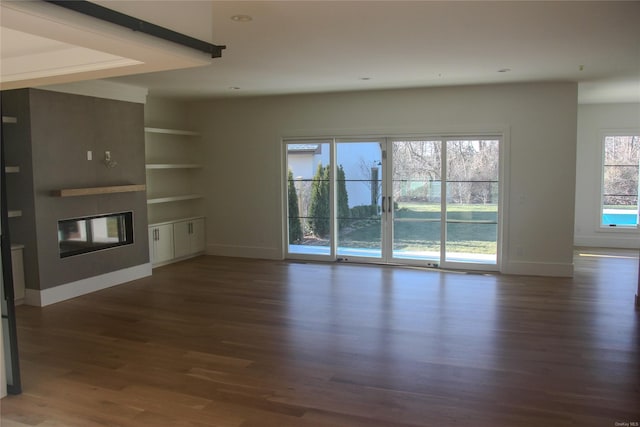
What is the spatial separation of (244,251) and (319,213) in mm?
1504

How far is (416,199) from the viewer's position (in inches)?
301

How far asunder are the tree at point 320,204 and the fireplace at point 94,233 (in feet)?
9.52

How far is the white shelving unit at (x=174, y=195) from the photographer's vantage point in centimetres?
772

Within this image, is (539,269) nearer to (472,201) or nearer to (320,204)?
(472,201)

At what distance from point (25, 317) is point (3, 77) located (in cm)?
320

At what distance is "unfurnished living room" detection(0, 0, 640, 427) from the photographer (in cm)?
318

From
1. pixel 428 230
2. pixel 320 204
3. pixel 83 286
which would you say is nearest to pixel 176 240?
pixel 83 286

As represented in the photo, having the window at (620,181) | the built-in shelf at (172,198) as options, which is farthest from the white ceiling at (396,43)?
the window at (620,181)

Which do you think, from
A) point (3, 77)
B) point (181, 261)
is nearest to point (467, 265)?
point (181, 261)

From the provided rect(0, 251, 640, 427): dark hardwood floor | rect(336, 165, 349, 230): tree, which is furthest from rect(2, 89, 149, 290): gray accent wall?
rect(336, 165, 349, 230): tree

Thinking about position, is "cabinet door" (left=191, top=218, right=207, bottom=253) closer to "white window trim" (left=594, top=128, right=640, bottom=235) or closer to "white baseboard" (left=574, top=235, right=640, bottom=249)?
"white baseboard" (left=574, top=235, right=640, bottom=249)

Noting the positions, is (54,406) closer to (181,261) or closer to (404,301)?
(404,301)

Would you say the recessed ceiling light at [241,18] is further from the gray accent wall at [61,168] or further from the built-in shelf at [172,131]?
the built-in shelf at [172,131]

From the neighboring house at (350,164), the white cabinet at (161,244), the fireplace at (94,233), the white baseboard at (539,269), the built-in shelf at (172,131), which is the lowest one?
the white baseboard at (539,269)
